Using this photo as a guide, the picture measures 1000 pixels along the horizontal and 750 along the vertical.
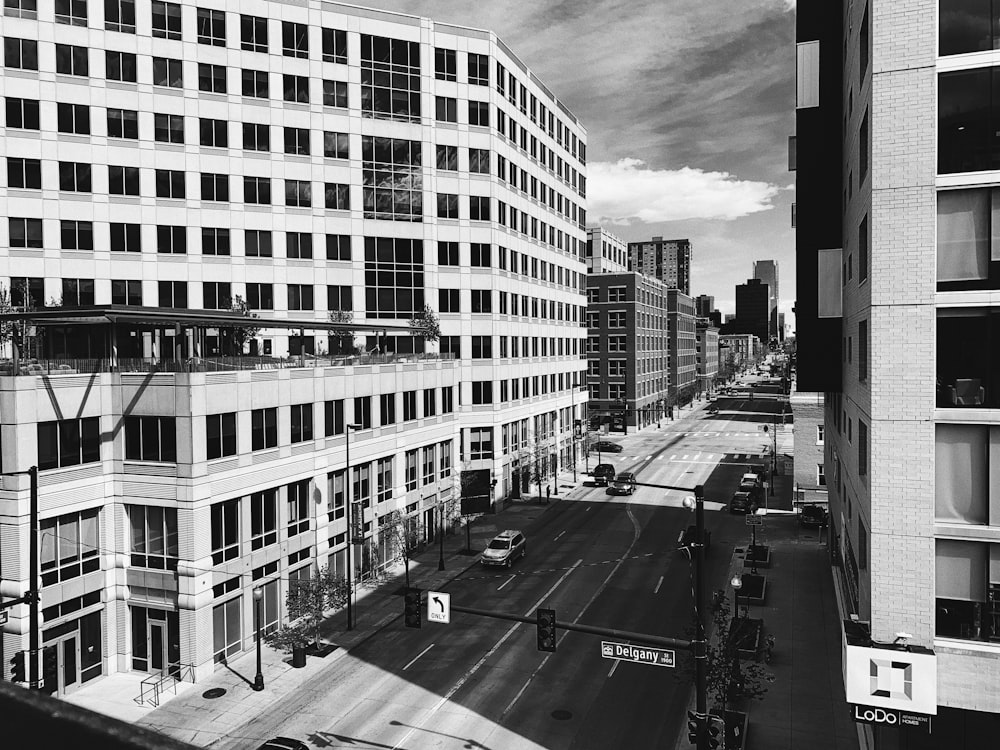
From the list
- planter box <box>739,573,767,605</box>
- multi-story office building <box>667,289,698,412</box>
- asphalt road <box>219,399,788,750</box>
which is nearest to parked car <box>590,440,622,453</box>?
asphalt road <box>219,399,788,750</box>

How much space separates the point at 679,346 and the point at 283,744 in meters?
135

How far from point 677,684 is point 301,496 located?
66.6 ft

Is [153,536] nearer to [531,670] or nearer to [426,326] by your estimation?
[531,670]

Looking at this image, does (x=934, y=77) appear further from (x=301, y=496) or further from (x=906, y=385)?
(x=301, y=496)

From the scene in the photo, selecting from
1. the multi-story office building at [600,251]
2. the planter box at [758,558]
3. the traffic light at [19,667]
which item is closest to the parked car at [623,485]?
the planter box at [758,558]

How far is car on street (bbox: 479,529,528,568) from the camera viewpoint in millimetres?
44875

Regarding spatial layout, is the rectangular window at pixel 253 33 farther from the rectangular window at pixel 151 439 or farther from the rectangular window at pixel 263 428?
the rectangular window at pixel 151 439

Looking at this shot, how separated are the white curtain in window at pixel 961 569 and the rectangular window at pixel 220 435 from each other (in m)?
27.2

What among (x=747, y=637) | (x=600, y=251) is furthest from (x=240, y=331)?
(x=600, y=251)

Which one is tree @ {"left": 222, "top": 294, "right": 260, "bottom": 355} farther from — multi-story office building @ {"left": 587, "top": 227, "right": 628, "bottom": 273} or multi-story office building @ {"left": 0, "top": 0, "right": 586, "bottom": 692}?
multi-story office building @ {"left": 587, "top": 227, "right": 628, "bottom": 273}

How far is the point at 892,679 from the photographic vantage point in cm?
1812

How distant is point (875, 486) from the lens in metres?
18.9

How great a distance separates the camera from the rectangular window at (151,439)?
103 ft

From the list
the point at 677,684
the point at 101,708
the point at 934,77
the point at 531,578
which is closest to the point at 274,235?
the point at 531,578
